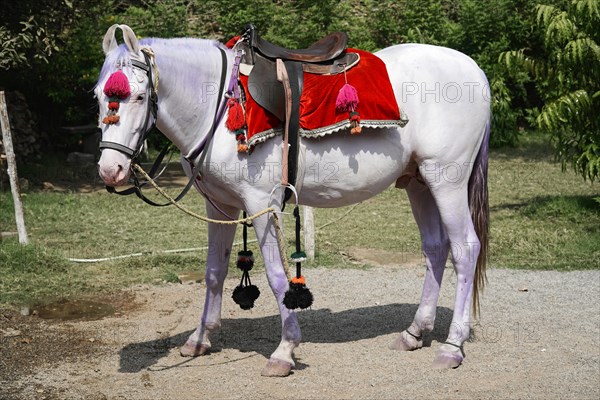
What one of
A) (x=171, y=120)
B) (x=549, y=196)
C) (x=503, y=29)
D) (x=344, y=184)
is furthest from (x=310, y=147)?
(x=503, y=29)

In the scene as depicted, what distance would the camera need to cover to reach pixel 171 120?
4.72 meters

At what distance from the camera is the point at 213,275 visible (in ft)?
17.5

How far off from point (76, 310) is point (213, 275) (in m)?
1.61

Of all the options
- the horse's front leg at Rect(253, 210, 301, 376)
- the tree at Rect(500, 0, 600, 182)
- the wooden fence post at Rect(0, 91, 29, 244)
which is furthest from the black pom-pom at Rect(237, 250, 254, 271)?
the tree at Rect(500, 0, 600, 182)

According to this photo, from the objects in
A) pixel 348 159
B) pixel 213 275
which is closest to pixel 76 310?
pixel 213 275

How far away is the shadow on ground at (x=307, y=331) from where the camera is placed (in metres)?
5.40

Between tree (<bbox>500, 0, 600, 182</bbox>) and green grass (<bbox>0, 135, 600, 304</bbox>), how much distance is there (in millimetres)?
904

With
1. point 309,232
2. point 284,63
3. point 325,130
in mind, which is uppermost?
point 284,63

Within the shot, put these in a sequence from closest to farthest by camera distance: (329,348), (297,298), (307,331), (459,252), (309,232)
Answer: (297,298) → (459,252) → (329,348) → (307,331) → (309,232)

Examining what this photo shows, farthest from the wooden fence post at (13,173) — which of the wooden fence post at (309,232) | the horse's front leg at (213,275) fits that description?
the horse's front leg at (213,275)

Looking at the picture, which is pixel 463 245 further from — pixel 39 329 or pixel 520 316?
pixel 39 329

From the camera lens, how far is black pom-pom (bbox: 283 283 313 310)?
4.79 m

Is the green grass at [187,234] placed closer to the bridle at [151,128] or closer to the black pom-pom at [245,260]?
the black pom-pom at [245,260]

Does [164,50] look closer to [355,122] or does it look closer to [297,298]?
[355,122]
